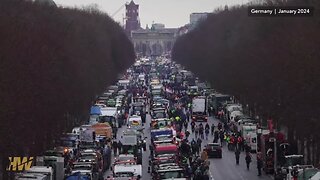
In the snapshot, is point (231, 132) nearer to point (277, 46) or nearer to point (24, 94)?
point (277, 46)

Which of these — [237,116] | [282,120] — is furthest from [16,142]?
[237,116]

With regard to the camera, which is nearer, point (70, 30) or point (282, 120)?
point (282, 120)

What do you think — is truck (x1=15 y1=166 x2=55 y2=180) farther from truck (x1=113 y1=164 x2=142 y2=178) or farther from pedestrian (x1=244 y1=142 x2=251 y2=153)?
pedestrian (x1=244 y1=142 x2=251 y2=153)

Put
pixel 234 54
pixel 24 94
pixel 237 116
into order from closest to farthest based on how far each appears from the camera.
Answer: pixel 24 94 → pixel 237 116 → pixel 234 54

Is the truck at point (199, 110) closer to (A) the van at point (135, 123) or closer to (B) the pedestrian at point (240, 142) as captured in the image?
(A) the van at point (135, 123)

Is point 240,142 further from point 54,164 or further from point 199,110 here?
point 199,110

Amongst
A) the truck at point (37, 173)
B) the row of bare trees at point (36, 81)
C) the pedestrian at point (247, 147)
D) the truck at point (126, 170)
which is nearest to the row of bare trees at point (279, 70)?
the pedestrian at point (247, 147)
